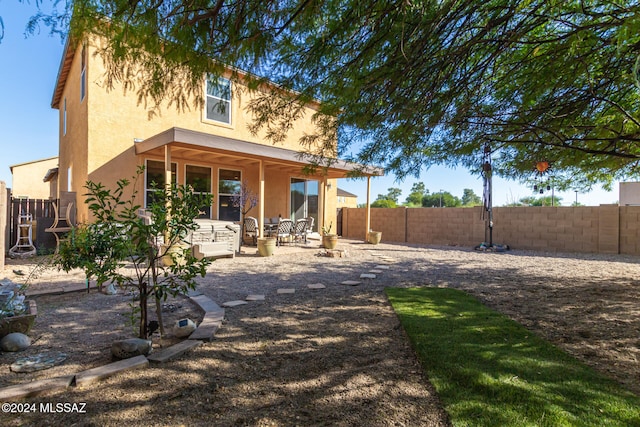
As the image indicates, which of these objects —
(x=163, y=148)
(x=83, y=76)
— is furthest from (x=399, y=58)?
(x=83, y=76)

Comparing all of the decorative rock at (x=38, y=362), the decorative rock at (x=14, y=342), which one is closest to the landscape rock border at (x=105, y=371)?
the decorative rock at (x=38, y=362)

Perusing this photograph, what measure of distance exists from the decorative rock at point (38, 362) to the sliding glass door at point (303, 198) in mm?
10935

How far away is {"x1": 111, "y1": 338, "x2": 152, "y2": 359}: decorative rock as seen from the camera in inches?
106

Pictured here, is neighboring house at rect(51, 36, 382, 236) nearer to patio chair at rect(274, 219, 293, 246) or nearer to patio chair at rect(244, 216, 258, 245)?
patio chair at rect(244, 216, 258, 245)

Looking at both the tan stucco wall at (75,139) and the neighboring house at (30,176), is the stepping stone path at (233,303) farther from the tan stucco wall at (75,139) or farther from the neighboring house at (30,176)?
the neighboring house at (30,176)

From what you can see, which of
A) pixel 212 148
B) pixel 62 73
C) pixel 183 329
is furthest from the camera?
pixel 62 73

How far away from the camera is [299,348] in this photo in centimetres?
306

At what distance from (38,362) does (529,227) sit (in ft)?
43.1

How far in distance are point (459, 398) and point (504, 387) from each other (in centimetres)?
39

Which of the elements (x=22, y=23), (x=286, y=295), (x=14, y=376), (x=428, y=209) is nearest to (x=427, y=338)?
(x=286, y=295)

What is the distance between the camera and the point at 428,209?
45.4 ft

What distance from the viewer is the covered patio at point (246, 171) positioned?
810 centimetres

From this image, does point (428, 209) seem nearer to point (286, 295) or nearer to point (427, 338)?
point (286, 295)

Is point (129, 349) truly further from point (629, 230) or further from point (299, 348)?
point (629, 230)
